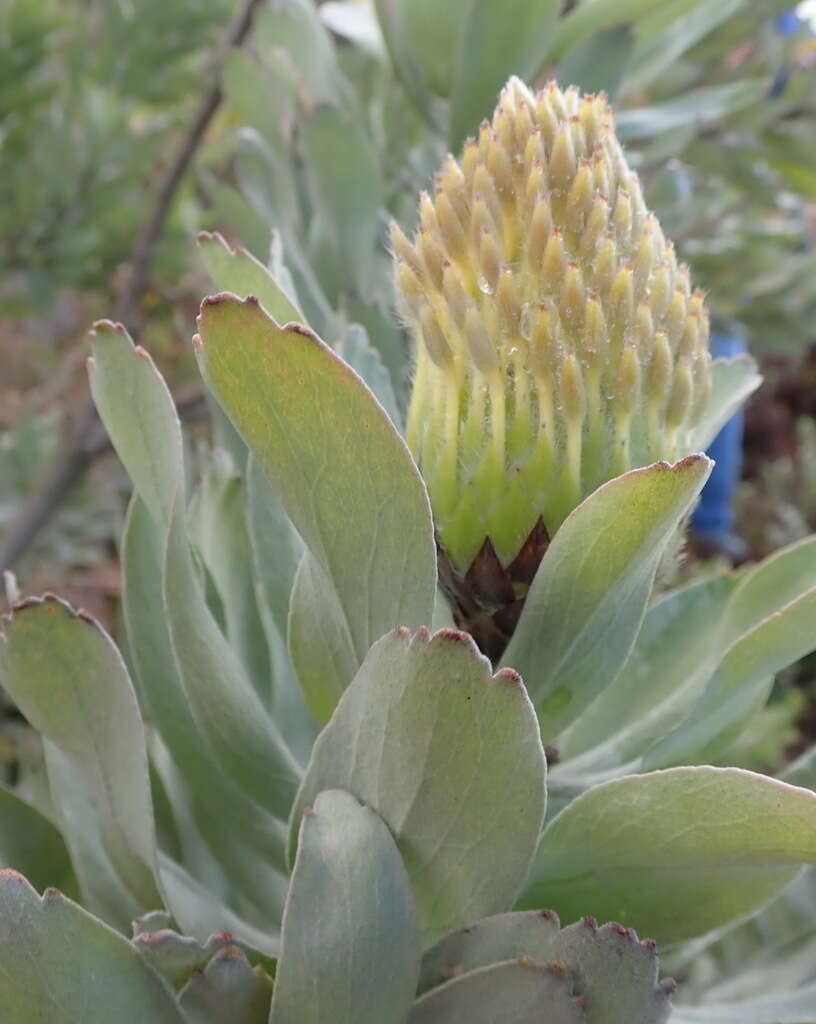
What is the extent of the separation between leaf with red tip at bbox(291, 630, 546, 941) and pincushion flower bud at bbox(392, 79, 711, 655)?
0.12 meters

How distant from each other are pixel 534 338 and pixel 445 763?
7.2 inches

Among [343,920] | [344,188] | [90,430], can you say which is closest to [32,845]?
[343,920]

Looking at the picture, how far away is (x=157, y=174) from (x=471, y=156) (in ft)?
5.57

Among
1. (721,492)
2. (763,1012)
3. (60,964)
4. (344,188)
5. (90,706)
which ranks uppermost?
(721,492)

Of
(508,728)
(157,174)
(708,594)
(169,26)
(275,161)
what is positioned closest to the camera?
(508,728)

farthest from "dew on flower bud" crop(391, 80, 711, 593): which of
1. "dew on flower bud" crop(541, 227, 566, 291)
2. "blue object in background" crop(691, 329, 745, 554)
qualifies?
"blue object in background" crop(691, 329, 745, 554)

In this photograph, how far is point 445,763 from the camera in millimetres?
367

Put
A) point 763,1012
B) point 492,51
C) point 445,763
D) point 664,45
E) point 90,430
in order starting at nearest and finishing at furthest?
point 445,763, point 763,1012, point 492,51, point 664,45, point 90,430

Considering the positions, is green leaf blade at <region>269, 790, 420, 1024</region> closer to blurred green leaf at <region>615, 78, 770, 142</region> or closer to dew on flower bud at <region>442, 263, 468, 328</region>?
dew on flower bud at <region>442, 263, 468, 328</region>

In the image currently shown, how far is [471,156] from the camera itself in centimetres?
47

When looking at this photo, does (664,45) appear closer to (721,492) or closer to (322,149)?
(322,149)

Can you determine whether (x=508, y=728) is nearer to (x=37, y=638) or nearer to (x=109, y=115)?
(x=37, y=638)

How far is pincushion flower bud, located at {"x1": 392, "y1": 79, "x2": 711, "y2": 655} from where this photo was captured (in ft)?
1.45

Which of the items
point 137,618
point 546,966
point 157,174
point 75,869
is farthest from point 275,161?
point 157,174
